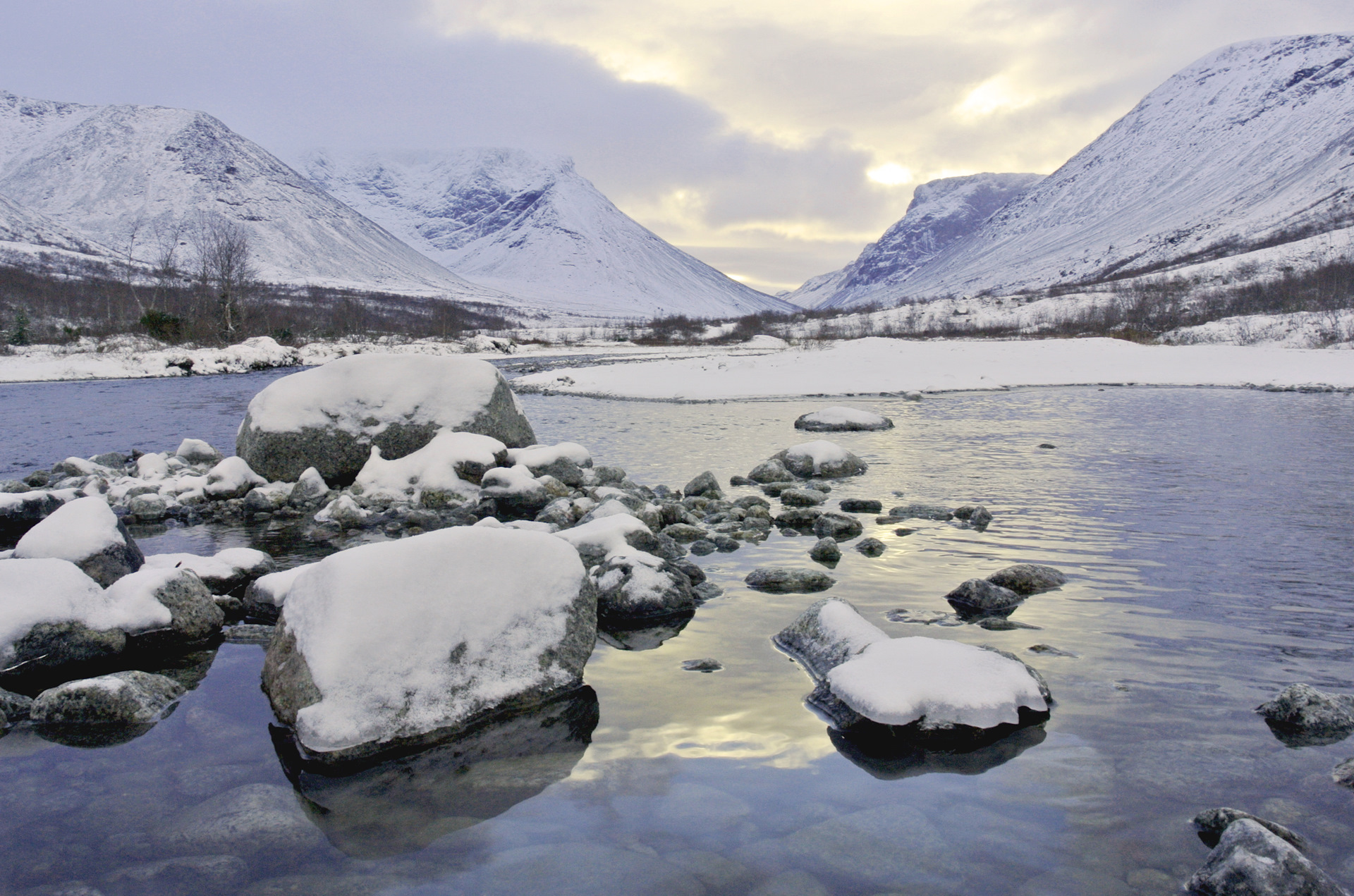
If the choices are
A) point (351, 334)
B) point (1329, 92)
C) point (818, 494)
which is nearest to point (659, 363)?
point (818, 494)

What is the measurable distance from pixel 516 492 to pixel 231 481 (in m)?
4.84

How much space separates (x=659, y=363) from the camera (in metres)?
43.6

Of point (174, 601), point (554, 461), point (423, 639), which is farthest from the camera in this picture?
point (554, 461)

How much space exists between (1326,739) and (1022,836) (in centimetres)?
231

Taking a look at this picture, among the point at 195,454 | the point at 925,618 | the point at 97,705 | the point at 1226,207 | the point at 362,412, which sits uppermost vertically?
the point at 1226,207

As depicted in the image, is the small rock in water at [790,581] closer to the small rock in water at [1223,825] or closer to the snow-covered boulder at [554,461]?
the small rock in water at [1223,825]

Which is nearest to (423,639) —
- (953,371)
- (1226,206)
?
(953,371)

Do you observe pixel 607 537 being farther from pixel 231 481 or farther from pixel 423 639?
pixel 231 481

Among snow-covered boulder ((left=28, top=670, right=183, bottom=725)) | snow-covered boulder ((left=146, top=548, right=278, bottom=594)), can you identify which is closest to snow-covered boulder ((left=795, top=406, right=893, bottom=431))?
snow-covered boulder ((left=146, top=548, right=278, bottom=594))

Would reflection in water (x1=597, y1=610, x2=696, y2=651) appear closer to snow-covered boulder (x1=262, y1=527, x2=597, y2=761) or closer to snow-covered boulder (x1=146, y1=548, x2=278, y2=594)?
snow-covered boulder (x1=262, y1=527, x2=597, y2=761)

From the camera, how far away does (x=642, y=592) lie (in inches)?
290

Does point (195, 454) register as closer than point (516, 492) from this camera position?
No

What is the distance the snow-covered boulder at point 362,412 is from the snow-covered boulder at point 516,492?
2.31 meters

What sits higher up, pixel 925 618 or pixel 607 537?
pixel 607 537
